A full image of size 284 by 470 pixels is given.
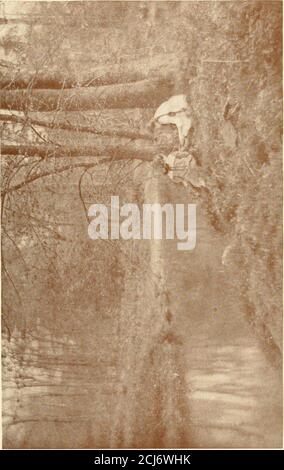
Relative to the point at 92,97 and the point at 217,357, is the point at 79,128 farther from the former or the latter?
the point at 217,357

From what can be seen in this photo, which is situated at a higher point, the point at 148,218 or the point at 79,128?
the point at 79,128

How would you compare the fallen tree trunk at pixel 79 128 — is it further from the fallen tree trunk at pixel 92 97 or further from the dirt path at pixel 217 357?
the dirt path at pixel 217 357

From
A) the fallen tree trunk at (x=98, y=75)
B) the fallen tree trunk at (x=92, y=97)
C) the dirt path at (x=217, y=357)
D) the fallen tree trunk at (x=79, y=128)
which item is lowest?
the dirt path at (x=217, y=357)

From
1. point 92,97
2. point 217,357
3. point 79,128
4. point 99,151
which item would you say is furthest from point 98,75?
point 217,357

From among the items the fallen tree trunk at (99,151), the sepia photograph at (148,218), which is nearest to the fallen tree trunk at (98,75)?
the sepia photograph at (148,218)

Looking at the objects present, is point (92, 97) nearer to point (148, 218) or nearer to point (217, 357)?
point (148, 218)

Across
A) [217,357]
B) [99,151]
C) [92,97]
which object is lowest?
[217,357]

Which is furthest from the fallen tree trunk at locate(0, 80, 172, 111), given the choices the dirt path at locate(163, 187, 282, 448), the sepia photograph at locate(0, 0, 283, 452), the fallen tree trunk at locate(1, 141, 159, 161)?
the dirt path at locate(163, 187, 282, 448)
